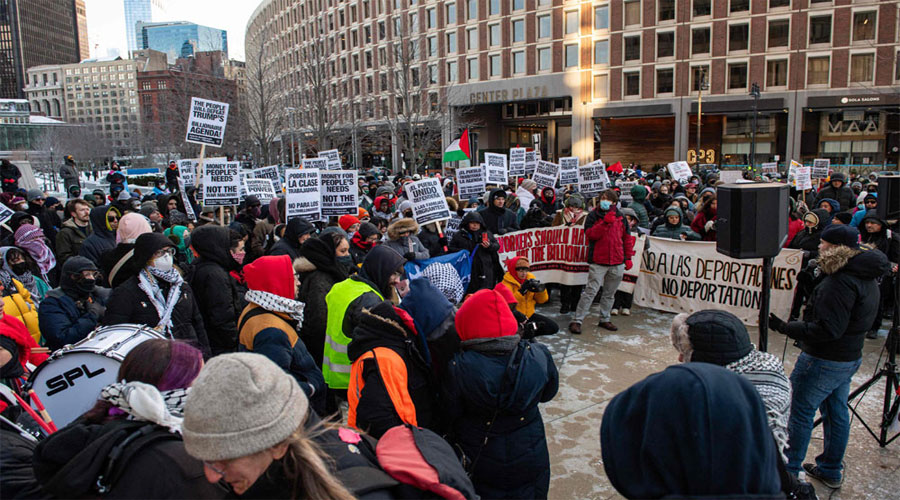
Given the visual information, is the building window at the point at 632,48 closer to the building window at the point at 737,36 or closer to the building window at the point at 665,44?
the building window at the point at 665,44

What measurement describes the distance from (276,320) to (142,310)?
1.23m

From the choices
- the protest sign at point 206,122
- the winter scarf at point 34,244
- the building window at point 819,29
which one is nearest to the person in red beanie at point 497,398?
the winter scarf at point 34,244

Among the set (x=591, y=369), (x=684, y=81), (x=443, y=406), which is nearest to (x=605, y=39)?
(x=684, y=81)

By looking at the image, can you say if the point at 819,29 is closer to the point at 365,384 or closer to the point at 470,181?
the point at 470,181

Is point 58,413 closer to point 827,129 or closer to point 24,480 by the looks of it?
point 24,480

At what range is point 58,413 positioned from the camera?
9.40 feet

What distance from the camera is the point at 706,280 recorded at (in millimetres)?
8641

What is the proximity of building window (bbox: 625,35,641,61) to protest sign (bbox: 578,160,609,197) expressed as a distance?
37.5 metres

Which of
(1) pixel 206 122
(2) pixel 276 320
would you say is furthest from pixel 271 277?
(1) pixel 206 122

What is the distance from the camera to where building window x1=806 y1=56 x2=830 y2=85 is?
1591 inches

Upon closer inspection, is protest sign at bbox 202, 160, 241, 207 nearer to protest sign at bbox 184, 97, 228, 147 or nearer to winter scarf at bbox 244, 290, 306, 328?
protest sign at bbox 184, 97, 228, 147

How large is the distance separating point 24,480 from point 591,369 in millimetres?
5865

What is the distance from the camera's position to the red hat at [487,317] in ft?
9.97

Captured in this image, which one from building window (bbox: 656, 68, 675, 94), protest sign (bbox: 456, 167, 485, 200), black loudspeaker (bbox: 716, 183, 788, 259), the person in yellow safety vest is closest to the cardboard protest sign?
protest sign (bbox: 456, 167, 485, 200)
